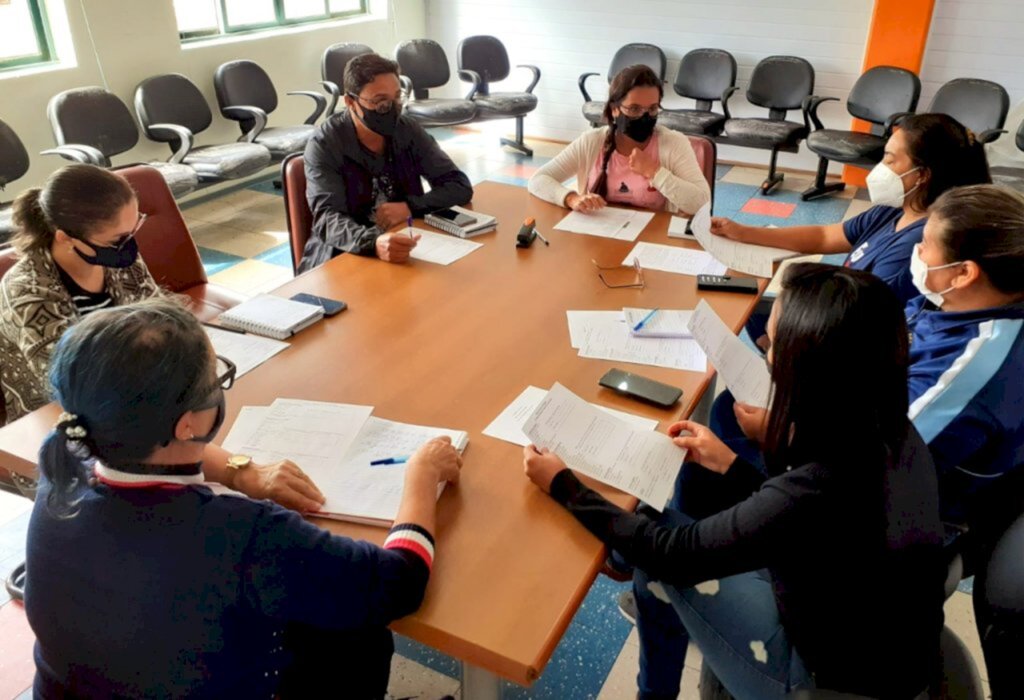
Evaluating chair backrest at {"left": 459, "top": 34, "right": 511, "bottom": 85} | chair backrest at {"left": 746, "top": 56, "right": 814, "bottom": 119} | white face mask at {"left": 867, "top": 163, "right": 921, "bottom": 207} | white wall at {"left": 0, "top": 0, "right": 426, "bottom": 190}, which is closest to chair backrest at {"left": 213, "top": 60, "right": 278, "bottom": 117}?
white wall at {"left": 0, "top": 0, "right": 426, "bottom": 190}

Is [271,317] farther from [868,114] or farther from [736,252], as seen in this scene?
[868,114]

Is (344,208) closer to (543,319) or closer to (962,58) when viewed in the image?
(543,319)

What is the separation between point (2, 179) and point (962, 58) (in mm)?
5886

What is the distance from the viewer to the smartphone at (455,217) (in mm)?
2631

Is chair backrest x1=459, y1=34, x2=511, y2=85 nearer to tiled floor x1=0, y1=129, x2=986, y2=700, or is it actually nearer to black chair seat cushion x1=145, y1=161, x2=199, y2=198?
tiled floor x1=0, y1=129, x2=986, y2=700

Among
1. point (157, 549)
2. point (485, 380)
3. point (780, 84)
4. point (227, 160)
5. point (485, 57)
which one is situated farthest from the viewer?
point (485, 57)

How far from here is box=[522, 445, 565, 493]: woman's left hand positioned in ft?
4.51

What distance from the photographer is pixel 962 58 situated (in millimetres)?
5219

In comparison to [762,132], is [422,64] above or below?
above

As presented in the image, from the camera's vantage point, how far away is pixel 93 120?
424 cm

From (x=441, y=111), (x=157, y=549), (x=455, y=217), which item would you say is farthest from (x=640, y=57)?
(x=157, y=549)

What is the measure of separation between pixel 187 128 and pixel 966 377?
4.53 m

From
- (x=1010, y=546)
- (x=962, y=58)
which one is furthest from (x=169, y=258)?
(x=962, y=58)

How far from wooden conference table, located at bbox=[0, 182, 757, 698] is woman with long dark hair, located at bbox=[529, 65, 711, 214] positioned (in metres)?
0.11
